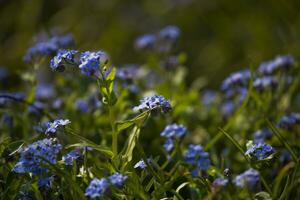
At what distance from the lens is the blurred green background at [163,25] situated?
17.3 ft

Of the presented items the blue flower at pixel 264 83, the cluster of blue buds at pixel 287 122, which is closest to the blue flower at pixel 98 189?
the cluster of blue buds at pixel 287 122

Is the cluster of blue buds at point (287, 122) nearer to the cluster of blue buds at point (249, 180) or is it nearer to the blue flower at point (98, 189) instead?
the cluster of blue buds at point (249, 180)

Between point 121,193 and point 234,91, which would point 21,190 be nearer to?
point 121,193

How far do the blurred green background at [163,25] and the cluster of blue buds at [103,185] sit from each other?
3410mm

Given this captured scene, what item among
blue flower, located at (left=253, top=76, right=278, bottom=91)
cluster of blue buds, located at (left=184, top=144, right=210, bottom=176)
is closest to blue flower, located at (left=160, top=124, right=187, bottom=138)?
cluster of blue buds, located at (left=184, top=144, right=210, bottom=176)

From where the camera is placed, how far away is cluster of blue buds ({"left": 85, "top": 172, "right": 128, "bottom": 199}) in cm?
155

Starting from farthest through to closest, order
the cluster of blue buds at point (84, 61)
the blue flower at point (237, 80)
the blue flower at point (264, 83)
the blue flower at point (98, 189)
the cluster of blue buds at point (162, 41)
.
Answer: the cluster of blue buds at point (162, 41), the blue flower at point (237, 80), the blue flower at point (264, 83), the cluster of blue buds at point (84, 61), the blue flower at point (98, 189)

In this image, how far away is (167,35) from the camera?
3.38 meters

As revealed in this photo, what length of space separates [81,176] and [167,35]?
171 centimetres

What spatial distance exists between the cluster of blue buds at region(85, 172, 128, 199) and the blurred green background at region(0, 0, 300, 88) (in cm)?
341

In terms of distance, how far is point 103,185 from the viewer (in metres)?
1.55

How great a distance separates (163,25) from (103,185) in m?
4.65

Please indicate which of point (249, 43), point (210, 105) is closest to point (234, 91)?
point (210, 105)

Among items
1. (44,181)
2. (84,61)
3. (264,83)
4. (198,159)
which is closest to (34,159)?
(44,181)
